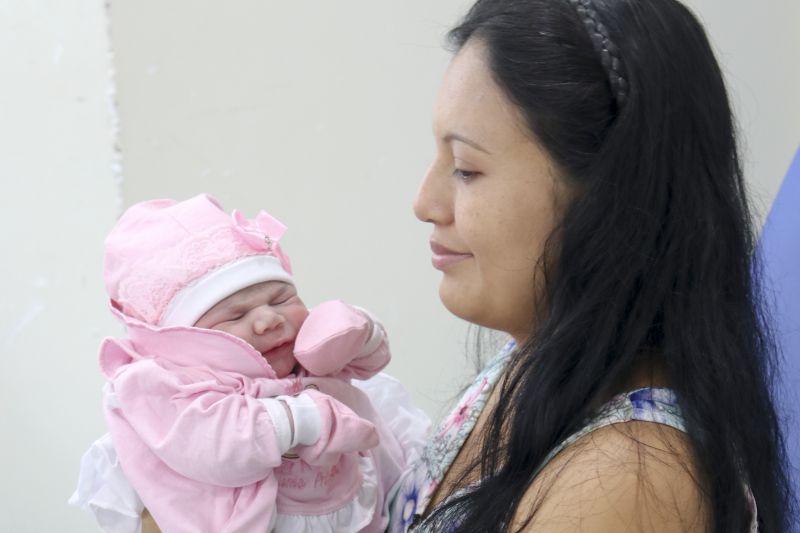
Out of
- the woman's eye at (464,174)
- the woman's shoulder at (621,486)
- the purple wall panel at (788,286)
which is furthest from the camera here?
the purple wall panel at (788,286)

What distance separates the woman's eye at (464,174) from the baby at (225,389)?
0.28 m

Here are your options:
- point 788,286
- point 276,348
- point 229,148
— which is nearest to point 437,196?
point 276,348

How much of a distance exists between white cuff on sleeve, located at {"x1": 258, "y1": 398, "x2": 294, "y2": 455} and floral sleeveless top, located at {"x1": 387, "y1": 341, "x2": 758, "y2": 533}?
187mm

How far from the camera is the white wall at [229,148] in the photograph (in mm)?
2154

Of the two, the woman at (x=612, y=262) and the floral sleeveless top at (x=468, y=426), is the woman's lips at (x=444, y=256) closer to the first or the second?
the woman at (x=612, y=262)

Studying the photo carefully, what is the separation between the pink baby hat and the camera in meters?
1.35

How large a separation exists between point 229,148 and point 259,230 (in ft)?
2.97

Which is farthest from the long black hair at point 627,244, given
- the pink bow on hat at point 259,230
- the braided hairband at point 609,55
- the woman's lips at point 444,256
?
the pink bow on hat at point 259,230

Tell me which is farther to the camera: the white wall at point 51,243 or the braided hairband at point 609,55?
the white wall at point 51,243

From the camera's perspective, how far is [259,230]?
58.0 inches

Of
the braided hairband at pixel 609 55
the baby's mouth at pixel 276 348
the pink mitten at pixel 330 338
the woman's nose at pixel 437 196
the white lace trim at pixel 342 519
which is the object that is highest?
the braided hairband at pixel 609 55

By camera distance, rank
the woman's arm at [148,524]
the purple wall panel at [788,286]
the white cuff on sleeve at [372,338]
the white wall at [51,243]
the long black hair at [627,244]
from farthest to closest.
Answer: the white wall at [51,243] < the purple wall panel at [788,286] < the white cuff on sleeve at [372,338] < the woman's arm at [148,524] < the long black hair at [627,244]

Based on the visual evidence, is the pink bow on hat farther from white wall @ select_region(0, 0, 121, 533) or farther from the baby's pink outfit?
white wall @ select_region(0, 0, 121, 533)

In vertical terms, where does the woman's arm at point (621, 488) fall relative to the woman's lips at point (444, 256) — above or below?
below
